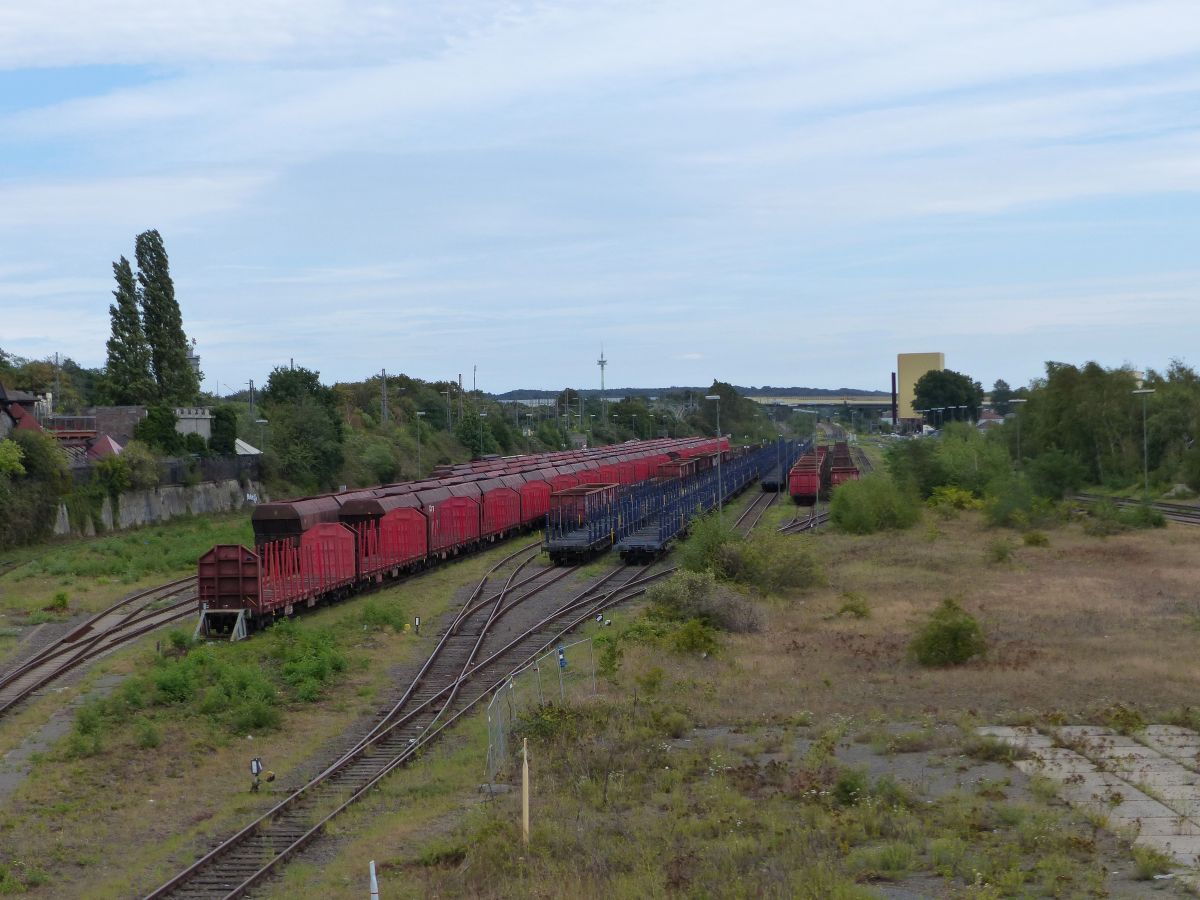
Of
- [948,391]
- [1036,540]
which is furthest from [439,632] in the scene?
[948,391]

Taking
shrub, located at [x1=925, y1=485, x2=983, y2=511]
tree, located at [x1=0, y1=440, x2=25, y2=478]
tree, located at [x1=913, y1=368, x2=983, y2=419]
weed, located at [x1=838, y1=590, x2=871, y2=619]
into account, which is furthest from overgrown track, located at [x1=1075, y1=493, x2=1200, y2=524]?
tree, located at [x1=913, y1=368, x2=983, y2=419]

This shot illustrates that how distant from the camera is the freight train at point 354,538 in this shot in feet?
107

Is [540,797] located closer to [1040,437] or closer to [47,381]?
[1040,437]

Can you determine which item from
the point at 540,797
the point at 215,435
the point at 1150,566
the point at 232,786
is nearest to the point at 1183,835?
the point at 540,797

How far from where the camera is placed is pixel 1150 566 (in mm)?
47656

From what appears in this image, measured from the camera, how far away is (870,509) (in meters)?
63.5

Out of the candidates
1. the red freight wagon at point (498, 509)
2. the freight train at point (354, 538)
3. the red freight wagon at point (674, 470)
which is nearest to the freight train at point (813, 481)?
the red freight wagon at point (674, 470)

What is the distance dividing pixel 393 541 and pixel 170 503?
31.9 meters

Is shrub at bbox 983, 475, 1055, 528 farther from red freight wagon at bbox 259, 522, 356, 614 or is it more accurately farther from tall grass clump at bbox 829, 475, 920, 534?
red freight wagon at bbox 259, 522, 356, 614

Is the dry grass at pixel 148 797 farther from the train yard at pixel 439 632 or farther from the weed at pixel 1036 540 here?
the weed at pixel 1036 540

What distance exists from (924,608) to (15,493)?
40.1 metres

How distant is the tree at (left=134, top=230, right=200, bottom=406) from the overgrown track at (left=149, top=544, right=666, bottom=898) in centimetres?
4314

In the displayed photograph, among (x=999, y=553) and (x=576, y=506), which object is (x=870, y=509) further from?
(x=576, y=506)

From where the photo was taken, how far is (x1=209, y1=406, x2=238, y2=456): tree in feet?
274
